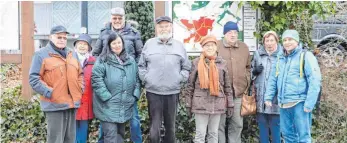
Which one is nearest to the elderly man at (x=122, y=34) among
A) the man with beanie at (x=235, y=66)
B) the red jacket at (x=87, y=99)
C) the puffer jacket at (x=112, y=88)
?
the red jacket at (x=87, y=99)

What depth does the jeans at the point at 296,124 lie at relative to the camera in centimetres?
548

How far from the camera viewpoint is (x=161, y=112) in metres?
5.71

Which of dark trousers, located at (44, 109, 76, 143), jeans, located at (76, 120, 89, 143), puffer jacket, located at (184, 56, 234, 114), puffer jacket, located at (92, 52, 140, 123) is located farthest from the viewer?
jeans, located at (76, 120, 89, 143)

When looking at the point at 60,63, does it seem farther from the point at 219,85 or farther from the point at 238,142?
the point at 238,142

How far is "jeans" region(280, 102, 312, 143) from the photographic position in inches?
216

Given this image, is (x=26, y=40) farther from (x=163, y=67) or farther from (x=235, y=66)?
(x=235, y=66)

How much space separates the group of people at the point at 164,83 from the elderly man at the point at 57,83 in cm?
1

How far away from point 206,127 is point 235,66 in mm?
898

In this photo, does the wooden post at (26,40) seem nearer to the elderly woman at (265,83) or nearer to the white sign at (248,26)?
the white sign at (248,26)

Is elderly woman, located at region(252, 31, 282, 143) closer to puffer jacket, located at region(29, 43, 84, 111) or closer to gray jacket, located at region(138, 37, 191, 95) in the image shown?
gray jacket, located at region(138, 37, 191, 95)

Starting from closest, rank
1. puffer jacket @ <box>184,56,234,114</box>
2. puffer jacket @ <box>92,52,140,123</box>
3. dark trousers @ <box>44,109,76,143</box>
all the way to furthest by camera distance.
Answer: dark trousers @ <box>44,109,76,143</box>, puffer jacket @ <box>92,52,140,123</box>, puffer jacket @ <box>184,56,234,114</box>

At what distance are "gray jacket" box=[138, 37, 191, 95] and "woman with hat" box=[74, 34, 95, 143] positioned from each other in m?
0.66

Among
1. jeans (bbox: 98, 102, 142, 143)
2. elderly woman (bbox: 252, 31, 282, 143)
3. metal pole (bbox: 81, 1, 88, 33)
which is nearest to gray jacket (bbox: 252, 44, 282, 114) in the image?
elderly woman (bbox: 252, 31, 282, 143)

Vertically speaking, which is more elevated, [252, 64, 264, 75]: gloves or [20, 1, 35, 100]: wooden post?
[20, 1, 35, 100]: wooden post
